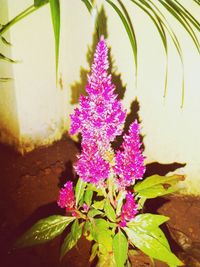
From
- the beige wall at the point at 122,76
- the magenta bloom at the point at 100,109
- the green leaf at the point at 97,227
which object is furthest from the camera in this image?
the beige wall at the point at 122,76

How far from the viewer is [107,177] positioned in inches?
47.4

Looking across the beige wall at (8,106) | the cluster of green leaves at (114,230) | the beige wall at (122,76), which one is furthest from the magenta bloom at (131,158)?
the beige wall at (8,106)

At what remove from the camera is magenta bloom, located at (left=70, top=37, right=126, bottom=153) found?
1.01 m

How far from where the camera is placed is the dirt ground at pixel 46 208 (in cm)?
179

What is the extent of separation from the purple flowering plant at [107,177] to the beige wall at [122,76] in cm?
99

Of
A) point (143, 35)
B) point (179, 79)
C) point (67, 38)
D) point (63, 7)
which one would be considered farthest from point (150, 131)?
point (63, 7)

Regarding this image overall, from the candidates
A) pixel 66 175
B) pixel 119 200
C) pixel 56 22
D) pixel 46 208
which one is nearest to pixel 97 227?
pixel 119 200

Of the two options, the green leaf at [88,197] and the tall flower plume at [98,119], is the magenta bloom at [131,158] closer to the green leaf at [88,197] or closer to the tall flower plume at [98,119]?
the tall flower plume at [98,119]

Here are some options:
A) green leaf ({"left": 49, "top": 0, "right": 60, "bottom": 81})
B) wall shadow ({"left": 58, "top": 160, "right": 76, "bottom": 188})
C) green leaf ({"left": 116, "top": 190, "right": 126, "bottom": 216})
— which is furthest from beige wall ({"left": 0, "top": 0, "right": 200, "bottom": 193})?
green leaf ({"left": 49, "top": 0, "right": 60, "bottom": 81})

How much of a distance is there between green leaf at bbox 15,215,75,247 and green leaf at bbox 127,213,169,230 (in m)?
0.29

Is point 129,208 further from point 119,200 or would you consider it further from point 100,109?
point 100,109

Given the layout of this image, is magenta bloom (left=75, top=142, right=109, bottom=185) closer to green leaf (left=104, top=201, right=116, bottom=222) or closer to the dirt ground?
green leaf (left=104, top=201, right=116, bottom=222)

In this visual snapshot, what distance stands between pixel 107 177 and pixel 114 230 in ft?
0.91

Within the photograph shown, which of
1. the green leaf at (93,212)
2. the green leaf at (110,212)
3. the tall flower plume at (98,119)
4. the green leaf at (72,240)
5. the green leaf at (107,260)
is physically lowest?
the green leaf at (107,260)
